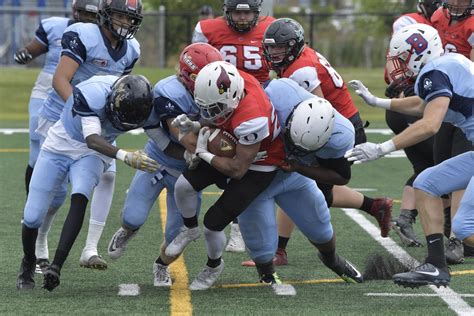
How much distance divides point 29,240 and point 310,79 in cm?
197

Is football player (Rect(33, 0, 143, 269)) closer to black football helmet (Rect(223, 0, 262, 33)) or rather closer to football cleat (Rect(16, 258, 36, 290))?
football cleat (Rect(16, 258, 36, 290))

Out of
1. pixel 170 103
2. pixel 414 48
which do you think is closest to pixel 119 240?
pixel 170 103

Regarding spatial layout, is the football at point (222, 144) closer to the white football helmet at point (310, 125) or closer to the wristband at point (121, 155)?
the white football helmet at point (310, 125)

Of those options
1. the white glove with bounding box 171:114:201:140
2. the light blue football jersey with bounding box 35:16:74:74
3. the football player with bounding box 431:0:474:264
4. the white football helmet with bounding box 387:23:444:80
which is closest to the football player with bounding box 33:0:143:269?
the white glove with bounding box 171:114:201:140

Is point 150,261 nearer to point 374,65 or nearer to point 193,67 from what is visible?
point 193,67

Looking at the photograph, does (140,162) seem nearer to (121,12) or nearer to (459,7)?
(121,12)

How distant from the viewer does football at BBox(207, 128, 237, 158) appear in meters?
5.75

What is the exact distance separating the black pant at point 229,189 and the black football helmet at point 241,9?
169cm

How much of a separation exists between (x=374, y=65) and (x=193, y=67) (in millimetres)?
23327

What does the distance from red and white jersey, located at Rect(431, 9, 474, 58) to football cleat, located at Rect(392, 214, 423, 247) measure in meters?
1.23

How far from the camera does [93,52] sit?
6785 mm

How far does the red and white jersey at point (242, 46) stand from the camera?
744 centimetres

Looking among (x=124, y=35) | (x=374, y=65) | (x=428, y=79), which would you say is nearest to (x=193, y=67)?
(x=124, y=35)

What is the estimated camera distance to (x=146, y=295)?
5.91 m
